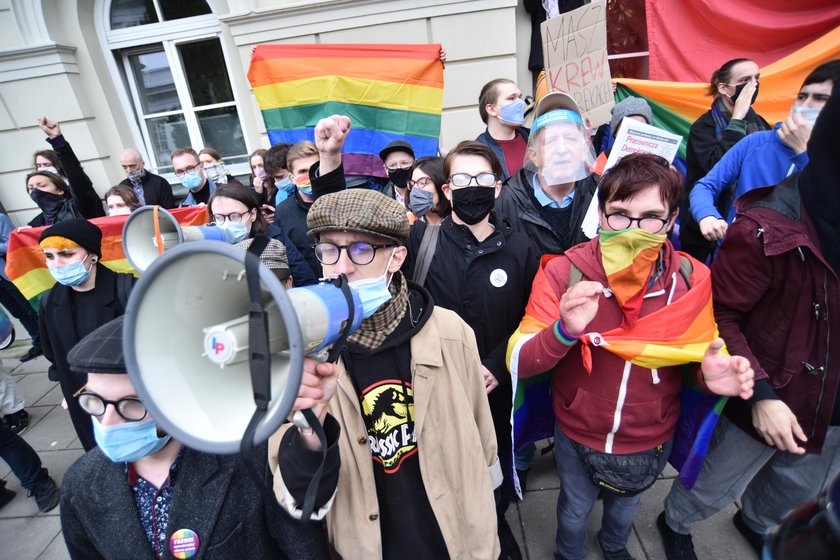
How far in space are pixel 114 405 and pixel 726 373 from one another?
6.62ft

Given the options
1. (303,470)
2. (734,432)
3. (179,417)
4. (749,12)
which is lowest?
(734,432)

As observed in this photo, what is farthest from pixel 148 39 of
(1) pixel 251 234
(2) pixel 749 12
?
(2) pixel 749 12

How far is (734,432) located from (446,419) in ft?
4.77

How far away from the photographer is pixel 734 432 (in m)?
1.90

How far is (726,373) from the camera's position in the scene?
1.47 metres

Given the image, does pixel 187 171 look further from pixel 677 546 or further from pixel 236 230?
pixel 677 546

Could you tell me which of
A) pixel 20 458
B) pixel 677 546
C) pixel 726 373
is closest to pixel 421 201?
pixel 726 373

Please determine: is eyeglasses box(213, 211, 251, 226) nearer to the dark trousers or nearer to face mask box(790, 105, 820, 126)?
face mask box(790, 105, 820, 126)

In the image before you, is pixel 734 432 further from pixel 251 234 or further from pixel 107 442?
pixel 251 234

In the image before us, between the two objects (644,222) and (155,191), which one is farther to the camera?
(155,191)

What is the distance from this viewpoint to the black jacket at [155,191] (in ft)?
16.4

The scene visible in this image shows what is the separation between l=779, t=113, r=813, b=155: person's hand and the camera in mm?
2008

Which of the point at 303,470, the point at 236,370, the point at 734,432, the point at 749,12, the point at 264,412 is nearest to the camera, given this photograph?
the point at 264,412

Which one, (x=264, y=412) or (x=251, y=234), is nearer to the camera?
(x=264, y=412)
